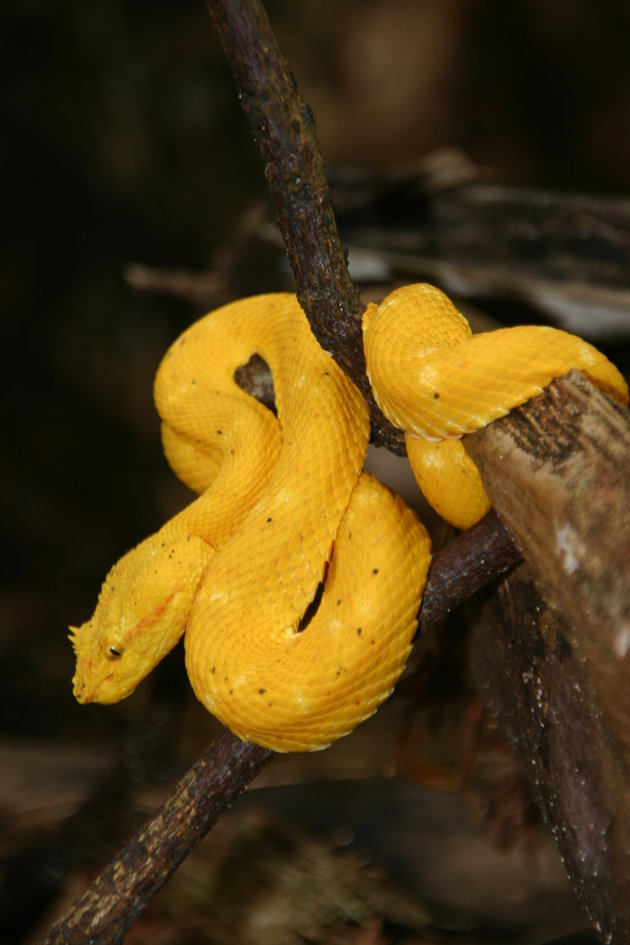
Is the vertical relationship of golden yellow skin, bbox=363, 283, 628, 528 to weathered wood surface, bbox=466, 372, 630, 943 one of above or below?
above

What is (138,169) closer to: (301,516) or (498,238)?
(498,238)

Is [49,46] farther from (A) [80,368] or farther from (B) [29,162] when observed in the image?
(A) [80,368]

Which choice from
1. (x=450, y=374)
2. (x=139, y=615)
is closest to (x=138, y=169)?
(x=139, y=615)

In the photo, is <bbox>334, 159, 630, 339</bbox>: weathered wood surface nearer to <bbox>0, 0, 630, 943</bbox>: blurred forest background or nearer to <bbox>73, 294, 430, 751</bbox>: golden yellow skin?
<bbox>73, 294, 430, 751</bbox>: golden yellow skin

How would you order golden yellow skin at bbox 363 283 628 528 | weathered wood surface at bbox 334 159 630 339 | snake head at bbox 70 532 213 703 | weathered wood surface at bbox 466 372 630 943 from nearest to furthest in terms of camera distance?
1. weathered wood surface at bbox 466 372 630 943
2. golden yellow skin at bbox 363 283 628 528
3. snake head at bbox 70 532 213 703
4. weathered wood surface at bbox 334 159 630 339

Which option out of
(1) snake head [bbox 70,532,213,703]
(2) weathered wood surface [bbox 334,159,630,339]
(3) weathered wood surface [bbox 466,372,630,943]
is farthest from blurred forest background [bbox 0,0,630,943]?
(3) weathered wood surface [bbox 466,372,630,943]

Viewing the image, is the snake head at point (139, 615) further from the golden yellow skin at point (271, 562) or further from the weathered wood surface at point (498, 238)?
the weathered wood surface at point (498, 238)

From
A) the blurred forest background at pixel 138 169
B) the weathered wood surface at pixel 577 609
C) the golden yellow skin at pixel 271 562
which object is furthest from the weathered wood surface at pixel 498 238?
the weathered wood surface at pixel 577 609
